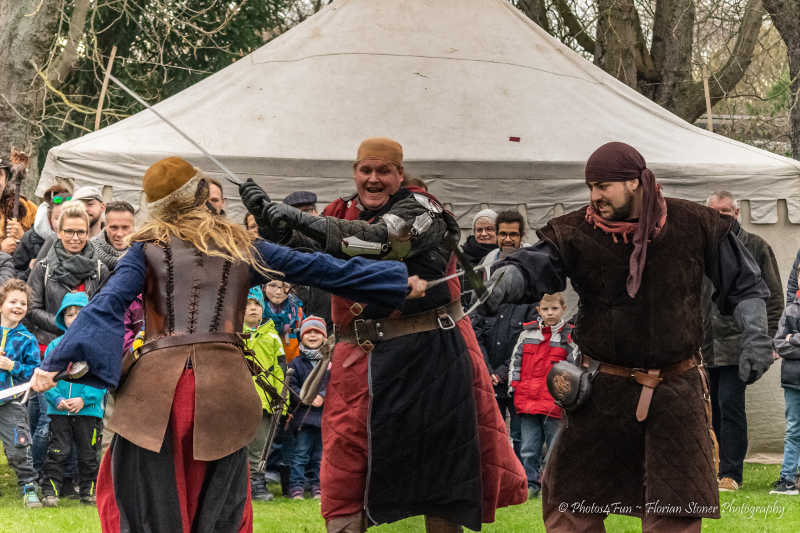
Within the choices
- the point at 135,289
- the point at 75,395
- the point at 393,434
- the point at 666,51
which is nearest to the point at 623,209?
the point at 393,434

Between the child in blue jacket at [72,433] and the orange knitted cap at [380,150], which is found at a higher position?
the orange knitted cap at [380,150]

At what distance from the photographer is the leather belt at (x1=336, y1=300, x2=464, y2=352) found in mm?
4836

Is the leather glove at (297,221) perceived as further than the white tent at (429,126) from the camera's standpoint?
No

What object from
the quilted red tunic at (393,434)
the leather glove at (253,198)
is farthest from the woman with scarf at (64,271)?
the leather glove at (253,198)

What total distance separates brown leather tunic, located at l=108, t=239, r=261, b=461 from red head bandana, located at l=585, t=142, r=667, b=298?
1.34 metres

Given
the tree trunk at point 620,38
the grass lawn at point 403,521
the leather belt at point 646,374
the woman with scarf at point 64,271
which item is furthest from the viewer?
the tree trunk at point 620,38

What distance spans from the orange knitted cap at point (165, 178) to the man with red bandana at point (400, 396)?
0.68m

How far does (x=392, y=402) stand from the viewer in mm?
4797

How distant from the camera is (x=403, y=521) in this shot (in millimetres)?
6637

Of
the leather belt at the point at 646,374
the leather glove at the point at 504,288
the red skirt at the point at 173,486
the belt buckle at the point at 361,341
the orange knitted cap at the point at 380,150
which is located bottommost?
the red skirt at the point at 173,486

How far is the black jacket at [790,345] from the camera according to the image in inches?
291

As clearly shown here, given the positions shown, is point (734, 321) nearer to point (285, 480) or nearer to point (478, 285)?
point (285, 480)

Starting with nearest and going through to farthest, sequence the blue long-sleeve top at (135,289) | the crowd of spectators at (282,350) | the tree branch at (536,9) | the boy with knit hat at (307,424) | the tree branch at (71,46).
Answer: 1. the blue long-sleeve top at (135,289)
2. the crowd of spectators at (282,350)
3. the boy with knit hat at (307,424)
4. the tree branch at (71,46)
5. the tree branch at (536,9)

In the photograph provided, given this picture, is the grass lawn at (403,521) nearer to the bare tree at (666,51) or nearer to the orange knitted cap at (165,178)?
the orange knitted cap at (165,178)
